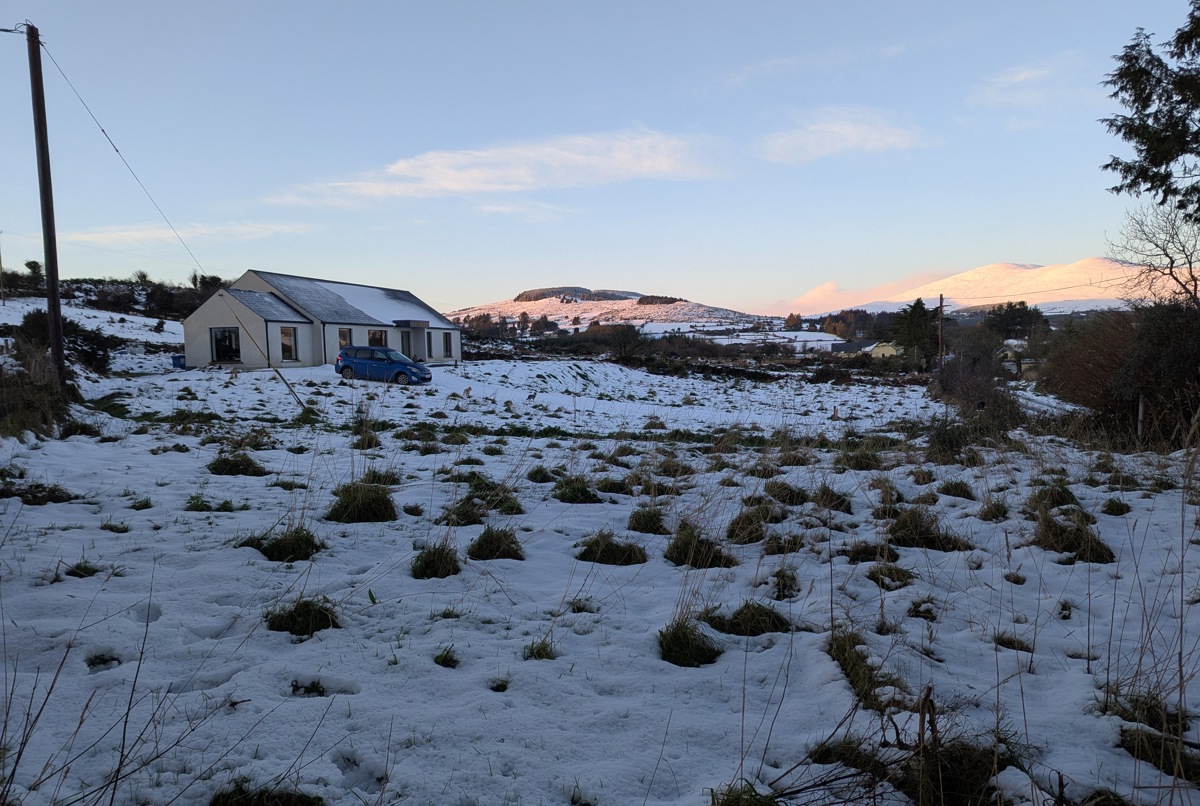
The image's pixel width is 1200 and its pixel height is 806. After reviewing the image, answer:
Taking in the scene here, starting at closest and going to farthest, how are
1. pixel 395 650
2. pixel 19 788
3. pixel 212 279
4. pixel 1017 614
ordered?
pixel 19 788
pixel 395 650
pixel 1017 614
pixel 212 279

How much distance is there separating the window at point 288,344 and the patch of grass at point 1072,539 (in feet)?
107

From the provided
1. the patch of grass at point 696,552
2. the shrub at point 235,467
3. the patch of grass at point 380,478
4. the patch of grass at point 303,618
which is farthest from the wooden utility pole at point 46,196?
the patch of grass at point 696,552

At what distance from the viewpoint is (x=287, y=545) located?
14.8ft

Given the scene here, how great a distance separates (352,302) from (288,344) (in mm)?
→ 6701

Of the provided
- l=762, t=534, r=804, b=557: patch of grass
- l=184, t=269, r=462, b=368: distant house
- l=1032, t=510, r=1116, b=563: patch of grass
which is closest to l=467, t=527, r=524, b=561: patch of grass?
l=762, t=534, r=804, b=557: patch of grass

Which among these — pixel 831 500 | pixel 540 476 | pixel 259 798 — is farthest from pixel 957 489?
pixel 259 798

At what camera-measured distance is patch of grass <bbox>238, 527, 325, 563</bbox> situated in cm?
447

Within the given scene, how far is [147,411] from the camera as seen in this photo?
14070 millimetres

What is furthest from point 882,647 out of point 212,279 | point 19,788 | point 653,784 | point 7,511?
point 212,279

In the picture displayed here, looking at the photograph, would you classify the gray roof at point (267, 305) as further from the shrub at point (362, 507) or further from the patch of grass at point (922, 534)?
the patch of grass at point (922, 534)

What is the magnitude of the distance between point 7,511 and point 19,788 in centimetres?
422

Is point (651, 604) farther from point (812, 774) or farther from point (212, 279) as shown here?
point (212, 279)

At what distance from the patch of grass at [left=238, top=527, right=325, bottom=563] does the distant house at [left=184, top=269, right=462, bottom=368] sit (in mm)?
26124

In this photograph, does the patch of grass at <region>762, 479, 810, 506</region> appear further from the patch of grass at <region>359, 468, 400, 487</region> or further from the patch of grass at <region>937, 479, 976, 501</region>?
the patch of grass at <region>359, 468, 400, 487</region>
